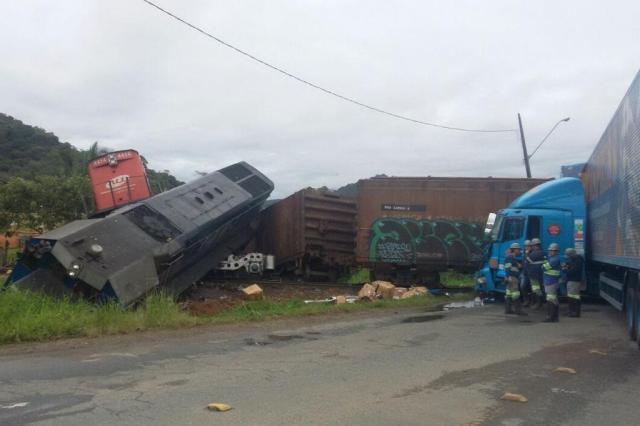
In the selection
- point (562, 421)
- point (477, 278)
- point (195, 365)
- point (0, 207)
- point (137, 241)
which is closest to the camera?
point (562, 421)

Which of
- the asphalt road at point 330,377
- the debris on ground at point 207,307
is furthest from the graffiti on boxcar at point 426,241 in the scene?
the asphalt road at point 330,377

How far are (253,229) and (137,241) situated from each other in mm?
6827

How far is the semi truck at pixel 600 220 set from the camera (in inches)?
320

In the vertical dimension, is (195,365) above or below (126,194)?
below

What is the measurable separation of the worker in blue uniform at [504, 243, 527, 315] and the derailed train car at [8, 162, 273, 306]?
21.9ft

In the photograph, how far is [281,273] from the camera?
60.4ft

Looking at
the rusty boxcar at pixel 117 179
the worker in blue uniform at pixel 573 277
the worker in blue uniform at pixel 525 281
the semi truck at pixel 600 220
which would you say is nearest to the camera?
the semi truck at pixel 600 220

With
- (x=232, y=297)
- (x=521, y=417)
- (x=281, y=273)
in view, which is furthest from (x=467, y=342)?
(x=281, y=273)

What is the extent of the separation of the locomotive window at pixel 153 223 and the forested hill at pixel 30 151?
26.9 meters

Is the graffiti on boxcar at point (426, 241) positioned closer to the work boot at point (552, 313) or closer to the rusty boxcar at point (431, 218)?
the rusty boxcar at point (431, 218)

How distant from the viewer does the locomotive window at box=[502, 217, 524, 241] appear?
13562 mm

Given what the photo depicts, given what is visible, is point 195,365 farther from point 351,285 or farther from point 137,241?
point 351,285

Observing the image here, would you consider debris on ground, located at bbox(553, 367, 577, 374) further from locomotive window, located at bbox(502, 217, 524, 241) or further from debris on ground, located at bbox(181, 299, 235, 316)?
debris on ground, located at bbox(181, 299, 235, 316)

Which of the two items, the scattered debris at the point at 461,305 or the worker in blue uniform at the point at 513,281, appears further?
the scattered debris at the point at 461,305
